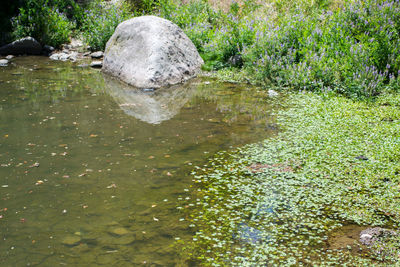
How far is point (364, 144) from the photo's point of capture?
7.12 meters

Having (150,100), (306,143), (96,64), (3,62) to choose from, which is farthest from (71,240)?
(3,62)

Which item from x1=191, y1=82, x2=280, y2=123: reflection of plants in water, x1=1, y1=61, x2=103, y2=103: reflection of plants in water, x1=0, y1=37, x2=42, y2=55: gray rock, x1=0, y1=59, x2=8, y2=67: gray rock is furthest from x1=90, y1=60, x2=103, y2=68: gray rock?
x1=191, y1=82, x2=280, y2=123: reflection of plants in water

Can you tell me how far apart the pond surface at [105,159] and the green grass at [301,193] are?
398 mm

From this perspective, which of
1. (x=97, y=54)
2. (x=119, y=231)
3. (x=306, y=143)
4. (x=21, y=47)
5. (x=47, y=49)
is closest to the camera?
(x=119, y=231)

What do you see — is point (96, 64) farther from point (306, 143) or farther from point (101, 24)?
point (306, 143)

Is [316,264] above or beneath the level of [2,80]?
above

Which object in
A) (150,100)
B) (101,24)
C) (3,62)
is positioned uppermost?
(101,24)

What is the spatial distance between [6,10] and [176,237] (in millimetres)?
15992

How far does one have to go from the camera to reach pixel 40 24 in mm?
16609

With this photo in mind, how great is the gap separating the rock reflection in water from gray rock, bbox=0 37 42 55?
5.48m

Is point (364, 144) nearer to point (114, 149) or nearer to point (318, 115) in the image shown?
point (318, 115)

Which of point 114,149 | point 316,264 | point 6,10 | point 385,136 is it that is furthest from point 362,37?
point 6,10

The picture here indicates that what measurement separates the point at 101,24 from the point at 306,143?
11.3m

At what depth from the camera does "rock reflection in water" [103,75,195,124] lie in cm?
934
